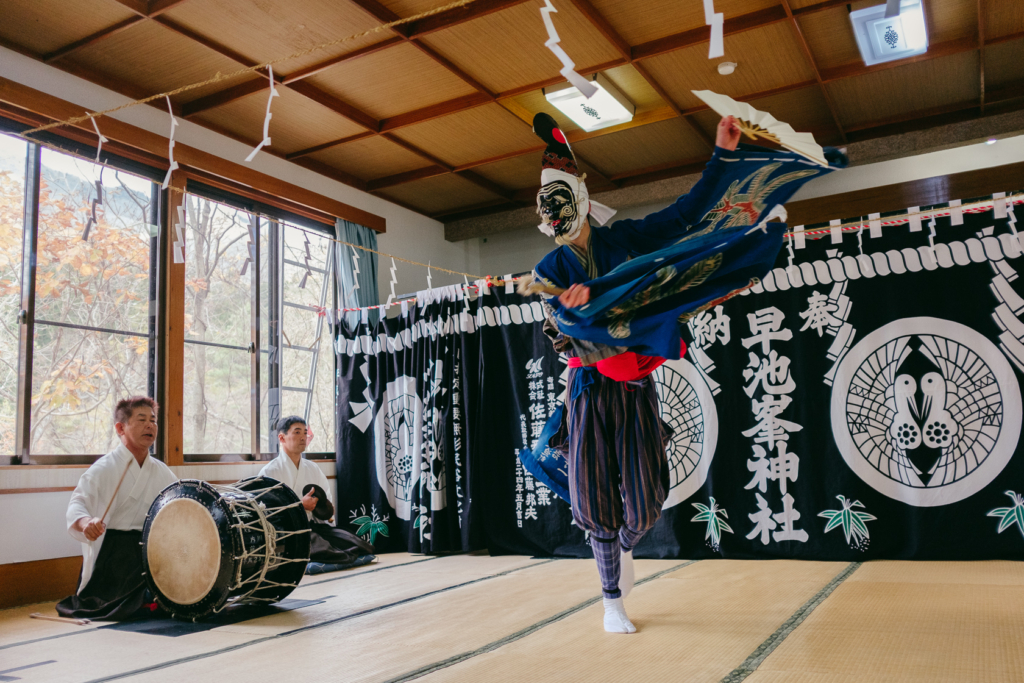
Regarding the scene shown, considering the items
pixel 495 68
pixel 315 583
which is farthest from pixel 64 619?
pixel 495 68

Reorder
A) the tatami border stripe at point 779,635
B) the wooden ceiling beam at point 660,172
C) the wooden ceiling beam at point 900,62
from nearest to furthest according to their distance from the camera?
the tatami border stripe at point 779,635 < the wooden ceiling beam at point 900,62 < the wooden ceiling beam at point 660,172

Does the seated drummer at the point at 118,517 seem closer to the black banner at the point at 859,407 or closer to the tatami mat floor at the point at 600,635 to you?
the tatami mat floor at the point at 600,635

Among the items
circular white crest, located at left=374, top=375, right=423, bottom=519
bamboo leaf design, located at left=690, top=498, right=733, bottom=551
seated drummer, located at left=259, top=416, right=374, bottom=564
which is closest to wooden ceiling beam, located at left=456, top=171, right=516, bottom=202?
circular white crest, located at left=374, top=375, right=423, bottom=519

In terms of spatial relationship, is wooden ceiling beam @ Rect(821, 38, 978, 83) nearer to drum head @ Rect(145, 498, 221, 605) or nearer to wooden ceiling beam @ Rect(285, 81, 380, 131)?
wooden ceiling beam @ Rect(285, 81, 380, 131)

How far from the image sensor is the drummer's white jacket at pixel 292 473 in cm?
447

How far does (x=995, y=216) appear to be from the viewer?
3836 mm

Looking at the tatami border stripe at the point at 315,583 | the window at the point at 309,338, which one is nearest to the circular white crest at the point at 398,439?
the window at the point at 309,338

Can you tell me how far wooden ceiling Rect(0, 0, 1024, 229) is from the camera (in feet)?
12.7

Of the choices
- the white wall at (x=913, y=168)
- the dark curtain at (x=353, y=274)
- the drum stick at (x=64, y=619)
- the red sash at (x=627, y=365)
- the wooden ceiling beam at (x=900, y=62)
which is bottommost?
the drum stick at (x=64, y=619)

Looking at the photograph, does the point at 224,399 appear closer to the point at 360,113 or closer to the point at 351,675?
the point at 360,113

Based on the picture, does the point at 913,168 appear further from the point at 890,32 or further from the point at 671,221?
the point at 671,221

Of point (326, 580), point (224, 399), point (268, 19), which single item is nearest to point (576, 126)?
point (268, 19)

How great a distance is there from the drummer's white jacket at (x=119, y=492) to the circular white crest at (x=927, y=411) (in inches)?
139

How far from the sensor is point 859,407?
4.04m
